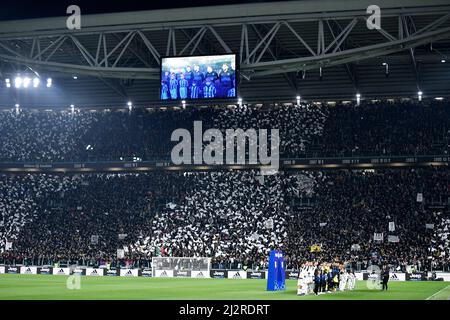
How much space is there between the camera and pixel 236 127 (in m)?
57.1

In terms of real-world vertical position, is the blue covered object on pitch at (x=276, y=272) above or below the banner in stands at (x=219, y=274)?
above

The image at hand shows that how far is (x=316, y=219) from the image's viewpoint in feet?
170

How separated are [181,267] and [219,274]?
250cm

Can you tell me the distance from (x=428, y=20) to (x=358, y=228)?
17.1 metres

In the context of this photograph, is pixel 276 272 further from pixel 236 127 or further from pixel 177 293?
pixel 236 127

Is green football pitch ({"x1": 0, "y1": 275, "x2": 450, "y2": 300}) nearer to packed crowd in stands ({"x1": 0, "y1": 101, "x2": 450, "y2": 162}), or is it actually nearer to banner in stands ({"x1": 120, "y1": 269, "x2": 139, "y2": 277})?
banner in stands ({"x1": 120, "y1": 269, "x2": 139, "y2": 277})

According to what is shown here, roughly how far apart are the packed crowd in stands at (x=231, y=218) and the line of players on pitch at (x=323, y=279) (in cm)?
1238

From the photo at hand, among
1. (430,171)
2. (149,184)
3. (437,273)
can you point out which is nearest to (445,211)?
(430,171)

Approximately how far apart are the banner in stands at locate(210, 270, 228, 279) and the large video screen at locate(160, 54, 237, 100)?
14679 millimetres

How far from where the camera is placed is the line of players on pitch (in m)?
29.0

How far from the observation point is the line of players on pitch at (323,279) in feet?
95.3

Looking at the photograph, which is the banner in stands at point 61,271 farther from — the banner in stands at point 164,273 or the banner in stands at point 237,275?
the banner in stands at point 237,275

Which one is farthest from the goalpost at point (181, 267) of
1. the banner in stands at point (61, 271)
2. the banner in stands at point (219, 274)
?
the banner in stands at point (61, 271)

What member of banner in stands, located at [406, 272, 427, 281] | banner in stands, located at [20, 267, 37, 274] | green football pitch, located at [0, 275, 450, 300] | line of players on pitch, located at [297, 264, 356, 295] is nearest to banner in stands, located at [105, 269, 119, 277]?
banner in stands, located at [20, 267, 37, 274]
